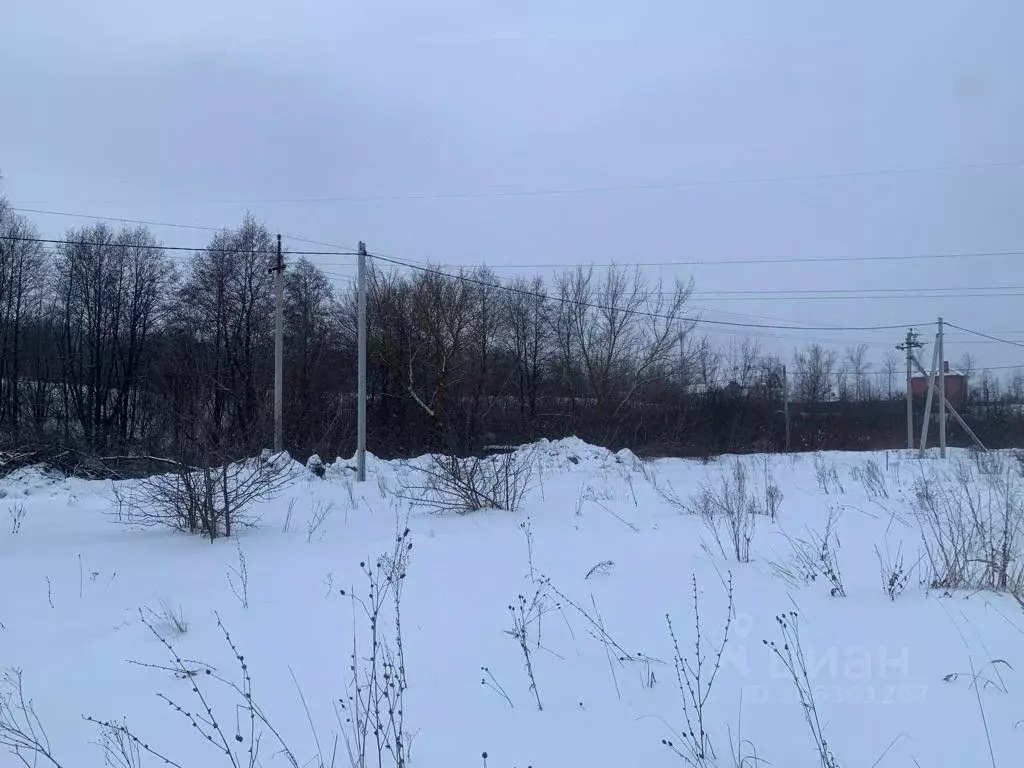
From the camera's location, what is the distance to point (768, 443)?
119ft

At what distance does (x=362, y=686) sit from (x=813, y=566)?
390cm

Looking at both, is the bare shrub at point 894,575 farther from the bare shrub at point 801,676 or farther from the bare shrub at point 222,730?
the bare shrub at point 222,730

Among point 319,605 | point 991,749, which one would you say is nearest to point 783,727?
point 991,749

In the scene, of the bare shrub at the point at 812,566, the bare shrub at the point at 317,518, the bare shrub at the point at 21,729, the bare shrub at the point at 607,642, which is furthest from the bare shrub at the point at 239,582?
the bare shrub at the point at 812,566

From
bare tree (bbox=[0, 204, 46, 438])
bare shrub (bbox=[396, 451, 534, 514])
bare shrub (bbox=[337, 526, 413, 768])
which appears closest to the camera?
bare shrub (bbox=[337, 526, 413, 768])

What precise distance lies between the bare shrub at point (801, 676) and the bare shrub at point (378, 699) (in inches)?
70.2

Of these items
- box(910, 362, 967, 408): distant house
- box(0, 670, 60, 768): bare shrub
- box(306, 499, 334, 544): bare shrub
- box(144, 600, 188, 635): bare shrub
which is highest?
box(910, 362, 967, 408): distant house

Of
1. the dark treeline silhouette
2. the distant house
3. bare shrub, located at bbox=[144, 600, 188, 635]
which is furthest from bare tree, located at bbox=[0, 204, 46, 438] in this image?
the distant house

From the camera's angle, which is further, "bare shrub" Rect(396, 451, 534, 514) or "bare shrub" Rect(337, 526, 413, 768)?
"bare shrub" Rect(396, 451, 534, 514)

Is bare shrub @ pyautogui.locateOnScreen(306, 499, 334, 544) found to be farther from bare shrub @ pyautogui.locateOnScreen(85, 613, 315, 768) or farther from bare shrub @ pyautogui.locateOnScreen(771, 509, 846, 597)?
bare shrub @ pyautogui.locateOnScreen(771, 509, 846, 597)

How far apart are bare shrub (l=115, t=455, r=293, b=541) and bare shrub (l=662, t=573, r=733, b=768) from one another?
6.41m

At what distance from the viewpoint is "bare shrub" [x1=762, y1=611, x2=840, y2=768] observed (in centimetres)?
324

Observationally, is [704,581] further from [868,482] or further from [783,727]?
[868,482]

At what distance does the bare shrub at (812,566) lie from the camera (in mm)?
5781
